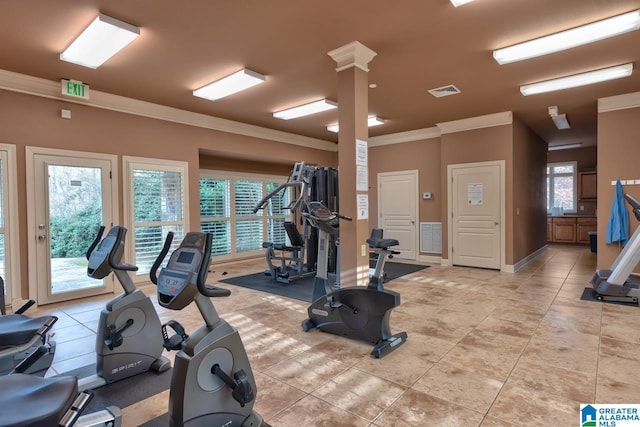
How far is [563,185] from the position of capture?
33.0 ft

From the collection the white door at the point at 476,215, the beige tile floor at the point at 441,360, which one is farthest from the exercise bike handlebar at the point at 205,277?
the white door at the point at 476,215

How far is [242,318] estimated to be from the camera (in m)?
3.73

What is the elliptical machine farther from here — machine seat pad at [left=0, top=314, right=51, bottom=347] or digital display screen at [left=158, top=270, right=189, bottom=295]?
machine seat pad at [left=0, top=314, right=51, bottom=347]

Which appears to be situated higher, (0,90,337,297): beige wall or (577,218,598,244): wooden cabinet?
(0,90,337,297): beige wall

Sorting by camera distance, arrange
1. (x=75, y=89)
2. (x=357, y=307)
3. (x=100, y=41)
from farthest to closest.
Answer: (x=75, y=89) → (x=100, y=41) → (x=357, y=307)

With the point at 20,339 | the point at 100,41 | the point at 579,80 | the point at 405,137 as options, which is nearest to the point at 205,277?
the point at 20,339

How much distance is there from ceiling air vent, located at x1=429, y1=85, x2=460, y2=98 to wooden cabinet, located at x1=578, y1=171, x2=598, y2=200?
23.5 ft

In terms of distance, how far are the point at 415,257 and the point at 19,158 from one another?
691cm

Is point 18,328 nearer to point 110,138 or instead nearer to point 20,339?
point 20,339

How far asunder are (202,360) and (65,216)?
13.3 feet

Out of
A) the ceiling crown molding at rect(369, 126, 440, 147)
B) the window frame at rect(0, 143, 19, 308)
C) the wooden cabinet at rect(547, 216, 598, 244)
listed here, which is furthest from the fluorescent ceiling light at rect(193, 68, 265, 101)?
the wooden cabinet at rect(547, 216, 598, 244)

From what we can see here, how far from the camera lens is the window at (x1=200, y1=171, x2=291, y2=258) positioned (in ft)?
23.4

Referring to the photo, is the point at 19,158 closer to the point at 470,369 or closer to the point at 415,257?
the point at 470,369

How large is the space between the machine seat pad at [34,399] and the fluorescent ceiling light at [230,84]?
Result: 11.9ft
